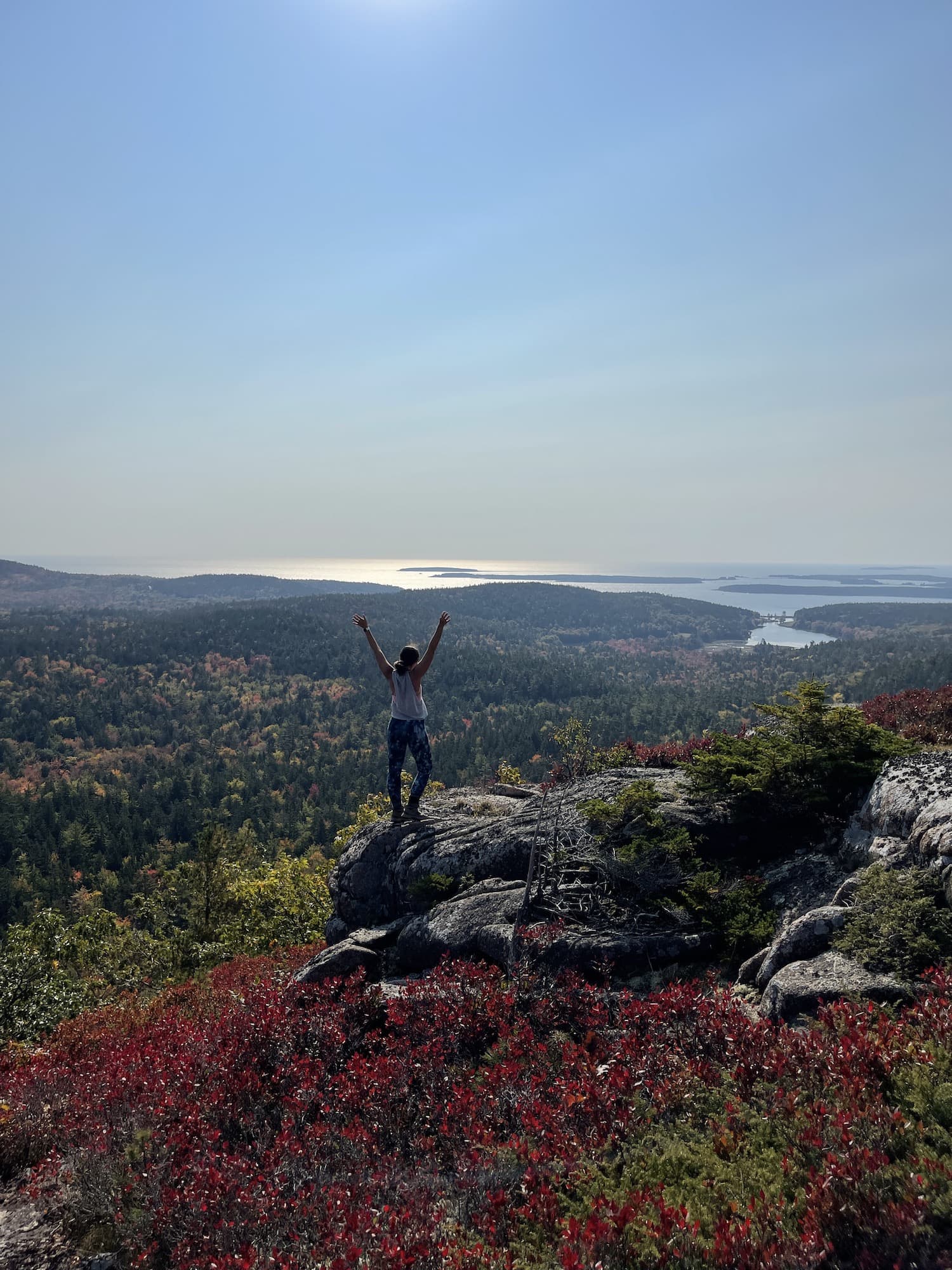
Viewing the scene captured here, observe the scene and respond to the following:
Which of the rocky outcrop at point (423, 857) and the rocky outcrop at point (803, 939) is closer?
the rocky outcrop at point (803, 939)

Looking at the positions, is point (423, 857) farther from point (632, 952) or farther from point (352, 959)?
point (632, 952)

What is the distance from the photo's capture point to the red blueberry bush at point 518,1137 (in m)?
3.75

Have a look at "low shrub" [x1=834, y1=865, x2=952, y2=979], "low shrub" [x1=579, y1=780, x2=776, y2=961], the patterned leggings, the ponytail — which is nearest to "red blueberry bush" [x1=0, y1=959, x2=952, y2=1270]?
"low shrub" [x1=834, y1=865, x2=952, y2=979]

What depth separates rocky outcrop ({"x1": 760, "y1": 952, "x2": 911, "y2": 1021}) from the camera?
5.79 meters

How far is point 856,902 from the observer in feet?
23.1

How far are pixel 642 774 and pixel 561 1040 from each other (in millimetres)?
7589

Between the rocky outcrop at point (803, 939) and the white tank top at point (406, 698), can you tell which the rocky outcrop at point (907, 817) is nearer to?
the rocky outcrop at point (803, 939)

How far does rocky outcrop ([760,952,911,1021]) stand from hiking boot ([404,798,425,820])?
815cm

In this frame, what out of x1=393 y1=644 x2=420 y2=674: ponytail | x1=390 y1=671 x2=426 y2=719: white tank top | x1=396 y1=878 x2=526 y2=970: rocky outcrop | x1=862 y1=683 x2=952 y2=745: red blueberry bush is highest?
x1=393 y1=644 x2=420 y2=674: ponytail

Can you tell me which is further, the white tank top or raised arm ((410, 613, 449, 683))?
the white tank top

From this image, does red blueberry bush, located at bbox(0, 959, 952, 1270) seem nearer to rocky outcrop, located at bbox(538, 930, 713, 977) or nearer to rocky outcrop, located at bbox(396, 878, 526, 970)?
rocky outcrop, located at bbox(538, 930, 713, 977)

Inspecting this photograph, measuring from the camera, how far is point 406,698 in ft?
37.7

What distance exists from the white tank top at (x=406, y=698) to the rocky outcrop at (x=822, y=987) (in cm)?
680

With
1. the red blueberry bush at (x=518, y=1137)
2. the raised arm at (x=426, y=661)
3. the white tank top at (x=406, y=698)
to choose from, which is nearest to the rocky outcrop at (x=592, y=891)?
the red blueberry bush at (x=518, y=1137)
